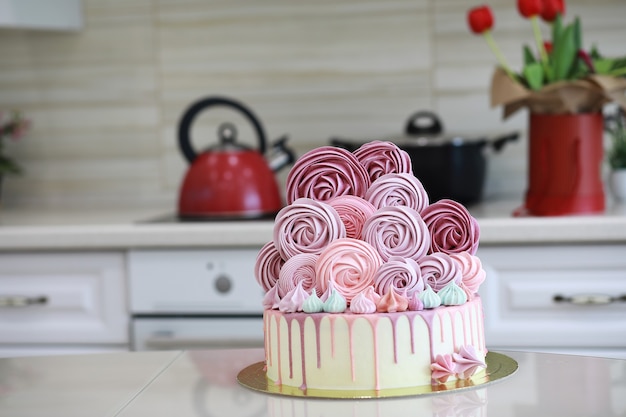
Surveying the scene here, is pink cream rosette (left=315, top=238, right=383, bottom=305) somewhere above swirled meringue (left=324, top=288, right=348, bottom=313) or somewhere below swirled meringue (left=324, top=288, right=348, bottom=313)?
above

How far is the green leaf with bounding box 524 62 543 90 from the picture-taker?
1863 mm

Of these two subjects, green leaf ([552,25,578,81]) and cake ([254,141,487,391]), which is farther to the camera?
green leaf ([552,25,578,81])

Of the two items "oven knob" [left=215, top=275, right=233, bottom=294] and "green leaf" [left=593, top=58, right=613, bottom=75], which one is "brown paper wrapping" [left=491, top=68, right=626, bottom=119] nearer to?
"green leaf" [left=593, top=58, right=613, bottom=75]

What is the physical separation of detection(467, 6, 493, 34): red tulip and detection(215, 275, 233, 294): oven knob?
28.6 inches

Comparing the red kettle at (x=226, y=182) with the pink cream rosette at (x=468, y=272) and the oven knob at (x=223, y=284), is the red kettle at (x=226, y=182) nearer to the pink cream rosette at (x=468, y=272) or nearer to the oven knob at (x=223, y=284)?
the oven knob at (x=223, y=284)

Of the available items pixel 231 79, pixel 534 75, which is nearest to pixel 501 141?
pixel 534 75

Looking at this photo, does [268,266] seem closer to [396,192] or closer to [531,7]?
[396,192]

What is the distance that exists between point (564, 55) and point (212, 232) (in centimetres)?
79

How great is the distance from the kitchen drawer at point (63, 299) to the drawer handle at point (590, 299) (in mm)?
891

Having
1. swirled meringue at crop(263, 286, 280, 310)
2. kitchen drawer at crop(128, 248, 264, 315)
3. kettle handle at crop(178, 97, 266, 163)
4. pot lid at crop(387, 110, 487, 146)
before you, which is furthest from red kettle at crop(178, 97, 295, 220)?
swirled meringue at crop(263, 286, 280, 310)

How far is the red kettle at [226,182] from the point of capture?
2.05m

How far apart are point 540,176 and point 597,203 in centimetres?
13

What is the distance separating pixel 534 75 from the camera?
1.86m

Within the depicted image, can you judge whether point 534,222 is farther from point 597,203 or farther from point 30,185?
point 30,185
